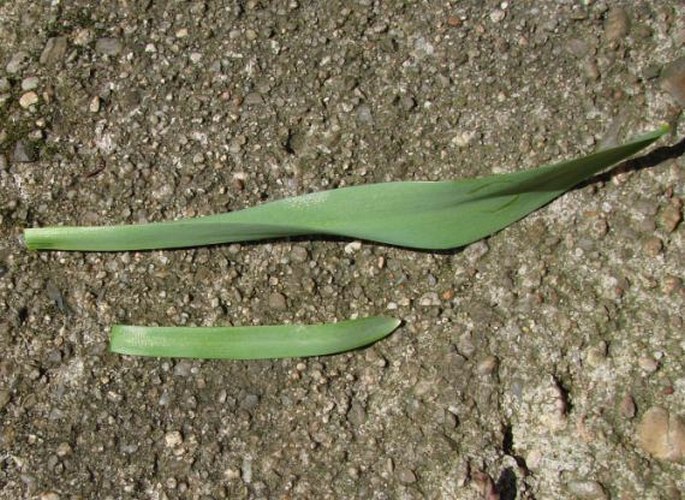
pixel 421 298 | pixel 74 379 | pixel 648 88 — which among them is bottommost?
pixel 74 379

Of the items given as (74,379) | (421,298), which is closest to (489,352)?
(421,298)

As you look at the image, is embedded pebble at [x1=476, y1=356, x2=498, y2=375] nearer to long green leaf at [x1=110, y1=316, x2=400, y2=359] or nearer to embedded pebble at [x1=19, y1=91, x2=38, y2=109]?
long green leaf at [x1=110, y1=316, x2=400, y2=359]

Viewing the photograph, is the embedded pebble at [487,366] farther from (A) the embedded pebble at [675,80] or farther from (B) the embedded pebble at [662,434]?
(A) the embedded pebble at [675,80]

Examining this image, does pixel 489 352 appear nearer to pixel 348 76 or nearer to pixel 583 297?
pixel 583 297

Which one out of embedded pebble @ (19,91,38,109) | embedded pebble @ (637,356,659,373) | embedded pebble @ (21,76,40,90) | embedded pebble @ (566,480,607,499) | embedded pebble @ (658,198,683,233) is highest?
embedded pebble @ (21,76,40,90)

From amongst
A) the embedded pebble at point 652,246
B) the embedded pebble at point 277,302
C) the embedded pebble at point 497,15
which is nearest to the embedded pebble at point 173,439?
the embedded pebble at point 277,302

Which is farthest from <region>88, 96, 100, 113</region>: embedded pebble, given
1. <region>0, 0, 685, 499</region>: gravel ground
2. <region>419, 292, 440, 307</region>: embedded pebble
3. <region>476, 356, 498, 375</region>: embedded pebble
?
<region>476, 356, 498, 375</region>: embedded pebble

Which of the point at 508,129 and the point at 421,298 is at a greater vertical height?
the point at 508,129
